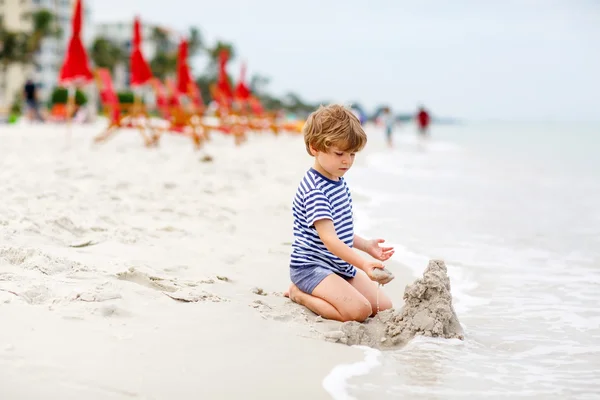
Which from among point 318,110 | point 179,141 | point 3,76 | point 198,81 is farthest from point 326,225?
point 198,81

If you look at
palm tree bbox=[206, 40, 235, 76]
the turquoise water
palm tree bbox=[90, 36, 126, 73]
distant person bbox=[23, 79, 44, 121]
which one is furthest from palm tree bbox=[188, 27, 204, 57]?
the turquoise water

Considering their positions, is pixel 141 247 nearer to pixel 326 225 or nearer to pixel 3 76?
pixel 326 225

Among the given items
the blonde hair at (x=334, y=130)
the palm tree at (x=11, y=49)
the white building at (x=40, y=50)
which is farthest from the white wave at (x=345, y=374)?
the white building at (x=40, y=50)

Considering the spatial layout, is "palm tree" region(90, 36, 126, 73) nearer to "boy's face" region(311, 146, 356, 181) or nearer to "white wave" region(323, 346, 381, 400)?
"boy's face" region(311, 146, 356, 181)

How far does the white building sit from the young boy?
61899 mm

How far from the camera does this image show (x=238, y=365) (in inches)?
98.7

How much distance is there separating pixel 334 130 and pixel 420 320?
2.98 feet

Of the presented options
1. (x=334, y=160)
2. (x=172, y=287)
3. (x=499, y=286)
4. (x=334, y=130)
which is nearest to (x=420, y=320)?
(x=334, y=160)

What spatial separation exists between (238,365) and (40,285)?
1018mm

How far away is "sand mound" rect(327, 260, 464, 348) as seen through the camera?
10.1 feet

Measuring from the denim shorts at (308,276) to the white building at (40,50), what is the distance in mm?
61908

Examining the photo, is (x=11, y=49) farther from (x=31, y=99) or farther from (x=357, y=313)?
(x=357, y=313)

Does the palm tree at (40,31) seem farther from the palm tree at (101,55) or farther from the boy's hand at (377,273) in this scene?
the boy's hand at (377,273)

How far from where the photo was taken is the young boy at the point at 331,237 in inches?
130
